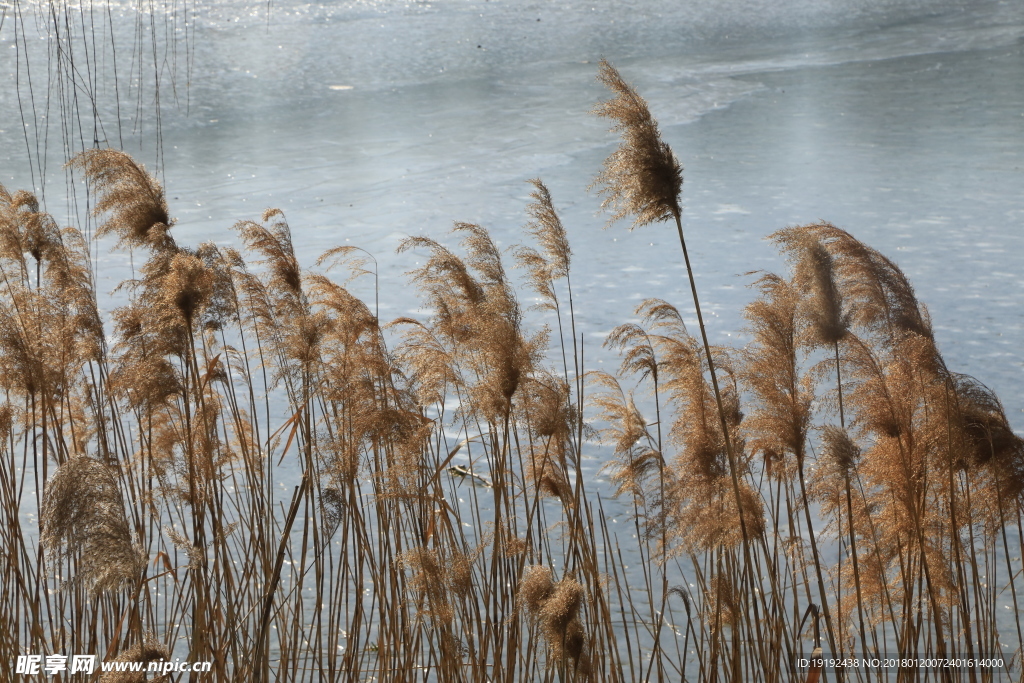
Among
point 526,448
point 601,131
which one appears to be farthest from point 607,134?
point 526,448

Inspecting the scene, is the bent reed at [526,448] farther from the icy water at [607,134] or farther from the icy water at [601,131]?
the icy water at [601,131]

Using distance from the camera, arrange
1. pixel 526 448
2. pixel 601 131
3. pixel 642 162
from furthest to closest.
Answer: pixel 601 131 < pixel 526 448 < pixel 642 162

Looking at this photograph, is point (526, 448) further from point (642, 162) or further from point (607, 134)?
point (607, 134)

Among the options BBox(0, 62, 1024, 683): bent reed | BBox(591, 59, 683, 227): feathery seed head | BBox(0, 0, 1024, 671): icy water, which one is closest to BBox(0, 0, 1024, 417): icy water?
BBox(0, 0, 1024, 671): icy water

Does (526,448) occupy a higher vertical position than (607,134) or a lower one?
lower

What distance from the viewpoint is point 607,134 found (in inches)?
278

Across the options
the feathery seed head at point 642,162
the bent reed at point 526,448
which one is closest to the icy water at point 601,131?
the bent reed at point 526,448

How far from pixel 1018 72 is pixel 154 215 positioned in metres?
8.52

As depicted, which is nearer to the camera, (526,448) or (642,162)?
(642,162)

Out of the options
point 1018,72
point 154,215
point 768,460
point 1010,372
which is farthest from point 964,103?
point 154,215

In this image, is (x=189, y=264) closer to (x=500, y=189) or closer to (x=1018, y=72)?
(x=500, y=189)

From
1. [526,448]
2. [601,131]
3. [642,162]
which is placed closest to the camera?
[642,162]

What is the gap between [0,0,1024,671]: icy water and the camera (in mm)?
4574

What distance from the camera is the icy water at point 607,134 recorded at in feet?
15.0
